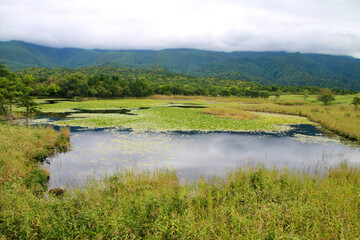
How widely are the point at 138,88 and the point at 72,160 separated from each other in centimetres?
7808

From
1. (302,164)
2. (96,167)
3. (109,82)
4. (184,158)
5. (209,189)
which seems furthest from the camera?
(109,82)

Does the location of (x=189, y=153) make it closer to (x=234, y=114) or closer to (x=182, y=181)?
(x=182, y=181)

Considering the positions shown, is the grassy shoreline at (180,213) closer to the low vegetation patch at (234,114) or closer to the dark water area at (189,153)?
the dark water area at (189,153)

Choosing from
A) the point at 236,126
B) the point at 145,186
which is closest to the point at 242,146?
the point at 236,126

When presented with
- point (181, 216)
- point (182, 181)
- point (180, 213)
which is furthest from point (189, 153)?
point (181, 216)

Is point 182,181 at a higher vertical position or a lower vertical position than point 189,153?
higher

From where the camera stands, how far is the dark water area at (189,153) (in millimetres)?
12922

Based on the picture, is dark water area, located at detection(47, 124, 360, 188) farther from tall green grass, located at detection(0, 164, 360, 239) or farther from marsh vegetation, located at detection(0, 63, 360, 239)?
tall green grass, located at detection(0, 164, 360, 239)

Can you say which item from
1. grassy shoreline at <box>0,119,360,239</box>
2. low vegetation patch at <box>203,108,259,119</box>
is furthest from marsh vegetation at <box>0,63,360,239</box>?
low vegetation patch at <box>203,108,259,119</box>

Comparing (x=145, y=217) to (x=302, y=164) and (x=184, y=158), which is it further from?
(x=302, y=164)

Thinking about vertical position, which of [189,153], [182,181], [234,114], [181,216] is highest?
[234,114]

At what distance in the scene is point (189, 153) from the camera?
16453mm

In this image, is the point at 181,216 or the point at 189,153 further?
the point at 189,153

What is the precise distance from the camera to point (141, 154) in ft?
51.8
